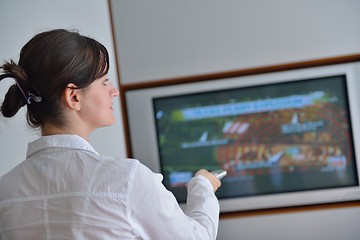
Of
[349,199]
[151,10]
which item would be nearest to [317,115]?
[349,199]

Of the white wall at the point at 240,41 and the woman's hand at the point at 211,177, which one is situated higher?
the white wall at the point at 240,41

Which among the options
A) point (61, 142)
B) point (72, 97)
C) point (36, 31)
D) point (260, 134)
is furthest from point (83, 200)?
point (260, 134)

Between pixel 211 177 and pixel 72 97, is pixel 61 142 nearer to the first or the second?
pixel 72 97

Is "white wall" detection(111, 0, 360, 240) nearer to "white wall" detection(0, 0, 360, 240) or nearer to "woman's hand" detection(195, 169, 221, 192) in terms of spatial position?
"white wall" detection(0, 0, 360, 240)

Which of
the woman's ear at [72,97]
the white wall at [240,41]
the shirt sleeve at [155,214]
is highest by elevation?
the white wall at [240,41]

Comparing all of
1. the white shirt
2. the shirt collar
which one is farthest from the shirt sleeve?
the shirt collar

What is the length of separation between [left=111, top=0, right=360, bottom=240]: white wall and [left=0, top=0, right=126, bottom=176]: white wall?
18 centimetres

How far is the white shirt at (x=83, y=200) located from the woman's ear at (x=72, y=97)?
3.6 inches

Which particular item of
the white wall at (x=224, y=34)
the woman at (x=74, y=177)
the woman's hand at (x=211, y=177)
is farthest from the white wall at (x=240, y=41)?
the woman at (x=74, y=177)

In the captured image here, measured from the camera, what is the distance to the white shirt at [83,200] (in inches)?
45.8

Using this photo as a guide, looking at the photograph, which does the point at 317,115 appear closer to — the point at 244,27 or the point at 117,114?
the point at 244,27

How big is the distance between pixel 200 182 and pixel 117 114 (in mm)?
1702

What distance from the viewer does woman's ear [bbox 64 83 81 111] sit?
126cm

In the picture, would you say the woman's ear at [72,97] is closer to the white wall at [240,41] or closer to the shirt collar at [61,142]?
the shirt collar at [61,142]
